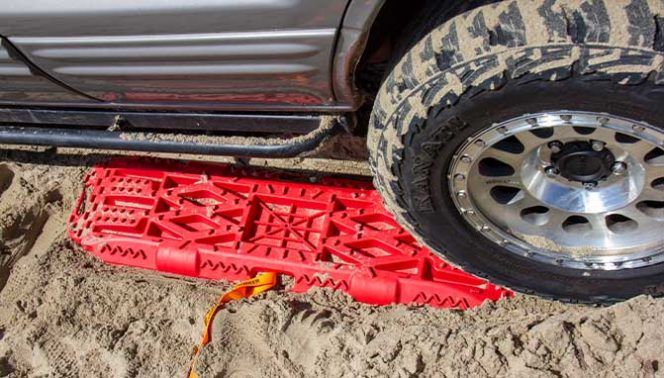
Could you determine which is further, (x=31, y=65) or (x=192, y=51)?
(x=31, y=65)

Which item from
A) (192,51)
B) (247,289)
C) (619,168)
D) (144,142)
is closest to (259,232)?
(247,289)

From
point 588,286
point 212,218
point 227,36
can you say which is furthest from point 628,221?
point 212,218

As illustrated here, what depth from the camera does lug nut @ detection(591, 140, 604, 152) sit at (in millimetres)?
2242

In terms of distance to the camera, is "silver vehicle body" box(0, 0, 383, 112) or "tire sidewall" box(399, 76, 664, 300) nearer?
"tire sidewall" box(399, 76, 664, 300)

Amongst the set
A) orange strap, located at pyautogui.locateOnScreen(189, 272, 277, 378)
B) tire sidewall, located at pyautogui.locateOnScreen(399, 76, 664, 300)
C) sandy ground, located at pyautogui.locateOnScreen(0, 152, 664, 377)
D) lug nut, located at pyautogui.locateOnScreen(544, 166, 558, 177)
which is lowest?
sandy ground, located at pyautogui.locateOnScreen(0, 152, 664, 377)

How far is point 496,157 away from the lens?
2.35m

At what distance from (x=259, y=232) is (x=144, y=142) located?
613 mm

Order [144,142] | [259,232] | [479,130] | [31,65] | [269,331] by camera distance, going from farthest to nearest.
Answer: [259,232]
[144,142]
[269,331]
[31,65]
[479,130]

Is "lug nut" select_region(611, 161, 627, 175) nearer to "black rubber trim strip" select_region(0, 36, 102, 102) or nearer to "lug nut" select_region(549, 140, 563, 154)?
"lug nut" select_region(549, 140, 563, 154)

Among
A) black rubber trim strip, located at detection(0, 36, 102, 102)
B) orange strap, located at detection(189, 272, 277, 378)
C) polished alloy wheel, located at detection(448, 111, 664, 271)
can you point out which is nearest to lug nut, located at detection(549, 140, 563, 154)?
polished alloy wheel, located at detection(448, 111, 664, 271)

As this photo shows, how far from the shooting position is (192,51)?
2.31 metres

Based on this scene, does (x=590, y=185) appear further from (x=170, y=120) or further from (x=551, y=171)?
(x=170, y=120)

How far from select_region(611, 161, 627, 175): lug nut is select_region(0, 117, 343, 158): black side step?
3.02 ft

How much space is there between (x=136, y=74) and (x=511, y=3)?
4.11ft
